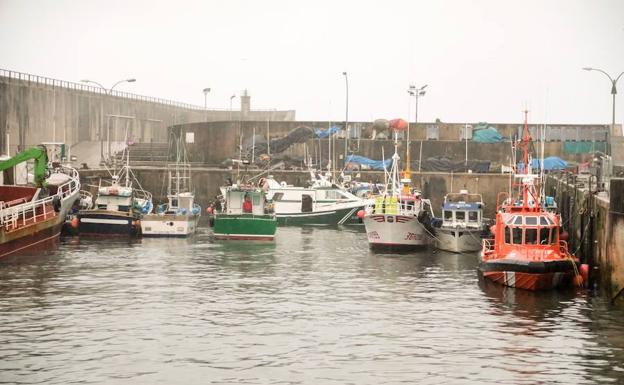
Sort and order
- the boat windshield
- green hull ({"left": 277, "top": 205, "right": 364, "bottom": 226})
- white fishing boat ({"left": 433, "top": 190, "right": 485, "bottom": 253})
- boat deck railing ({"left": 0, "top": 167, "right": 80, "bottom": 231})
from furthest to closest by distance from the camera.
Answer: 1. green hull ({"left": 277, "top": 205, "right": 364, "bottom": 226})
2. white fishing boat ({"left": 433, "top": 190, "right": 485, "bottom": 253})
3. boat deck railing ({"left": 0, "top": 167, "right": 80, "bottom": 231})
4. the boat windshield

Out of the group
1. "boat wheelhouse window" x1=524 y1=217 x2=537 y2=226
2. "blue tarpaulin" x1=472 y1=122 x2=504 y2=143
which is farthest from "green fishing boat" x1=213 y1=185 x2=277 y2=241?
"blue tarpaulin" x1=472 y1=122 x2=504 y2=143

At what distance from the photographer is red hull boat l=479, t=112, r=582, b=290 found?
3247 centimetres

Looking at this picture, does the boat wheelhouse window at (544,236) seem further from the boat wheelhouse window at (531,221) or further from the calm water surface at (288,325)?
the calm water surface at (288,325)

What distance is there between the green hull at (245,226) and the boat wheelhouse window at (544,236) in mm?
18063

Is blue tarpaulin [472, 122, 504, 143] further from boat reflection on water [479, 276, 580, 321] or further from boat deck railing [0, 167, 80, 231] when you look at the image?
boat reflection on water [479, 276, 580, 321]

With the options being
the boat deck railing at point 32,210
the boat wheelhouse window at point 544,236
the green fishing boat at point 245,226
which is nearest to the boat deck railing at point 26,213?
the boat deck railing at point 32,210

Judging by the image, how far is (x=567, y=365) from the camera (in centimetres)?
2248

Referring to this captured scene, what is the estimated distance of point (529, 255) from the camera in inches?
1304

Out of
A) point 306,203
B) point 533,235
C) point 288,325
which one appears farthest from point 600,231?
point 306,203

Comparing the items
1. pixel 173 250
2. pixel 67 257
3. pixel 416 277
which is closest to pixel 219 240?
pixel 173 250

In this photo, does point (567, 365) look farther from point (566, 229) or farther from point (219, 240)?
point (219, 240)

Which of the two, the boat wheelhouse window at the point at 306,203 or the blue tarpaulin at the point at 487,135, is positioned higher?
the blue tarpaulin at the point at 487,135

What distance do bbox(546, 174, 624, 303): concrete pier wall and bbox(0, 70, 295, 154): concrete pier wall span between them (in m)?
33.3

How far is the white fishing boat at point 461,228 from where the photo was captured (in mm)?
44969
